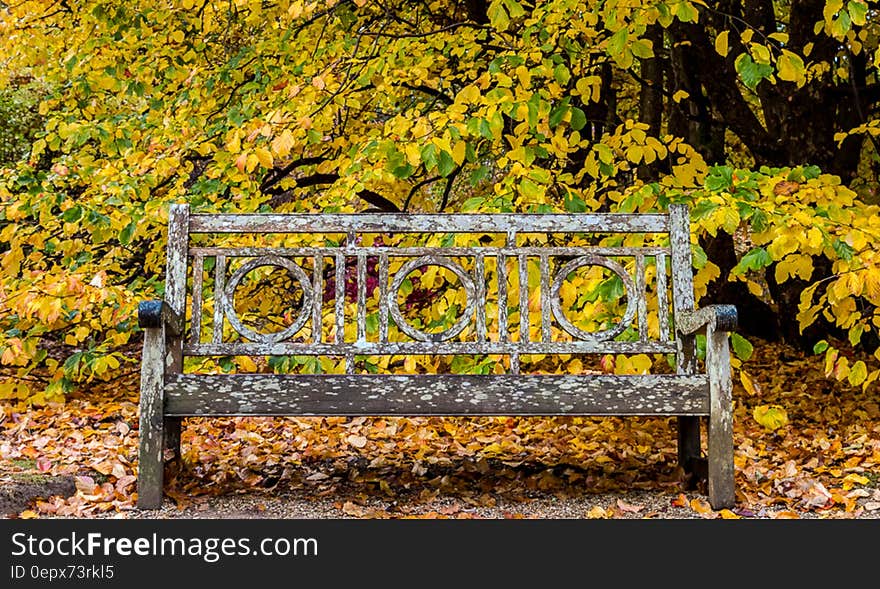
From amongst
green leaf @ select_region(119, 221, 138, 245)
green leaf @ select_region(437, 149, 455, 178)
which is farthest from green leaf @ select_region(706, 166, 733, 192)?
green leaf @ select_region(119, 221, 138, 245)

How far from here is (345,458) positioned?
4285 millimetres

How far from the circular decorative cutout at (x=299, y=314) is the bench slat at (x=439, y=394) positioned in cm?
36

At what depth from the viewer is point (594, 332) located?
3.48 metres

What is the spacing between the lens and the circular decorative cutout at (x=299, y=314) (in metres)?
3.37

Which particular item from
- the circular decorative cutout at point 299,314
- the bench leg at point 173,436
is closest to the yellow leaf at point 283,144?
the circular decorative cutout at point 299,314

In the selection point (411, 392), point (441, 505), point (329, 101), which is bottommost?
point (441, 505)

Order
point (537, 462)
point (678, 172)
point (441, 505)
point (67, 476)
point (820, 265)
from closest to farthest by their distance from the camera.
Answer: point (441, 505), point (67, 476), point (537, 462), point (678, 172), point (820, 265)

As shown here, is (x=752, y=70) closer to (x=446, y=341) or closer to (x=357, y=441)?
(x=446, y=341)

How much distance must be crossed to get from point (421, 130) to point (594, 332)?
109cm

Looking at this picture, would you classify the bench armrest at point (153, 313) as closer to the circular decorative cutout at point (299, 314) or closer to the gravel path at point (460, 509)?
the circular decorative cutout at point (299, 314)

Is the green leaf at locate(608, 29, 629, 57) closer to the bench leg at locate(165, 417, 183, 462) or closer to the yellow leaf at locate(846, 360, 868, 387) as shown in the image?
the yellow leaf at locate(846, 360, 868, 387)

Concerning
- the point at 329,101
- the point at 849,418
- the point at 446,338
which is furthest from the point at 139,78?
the point at 849,418

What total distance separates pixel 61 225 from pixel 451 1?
2.83 m

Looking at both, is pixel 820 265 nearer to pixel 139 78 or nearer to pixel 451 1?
pixel 451 1
